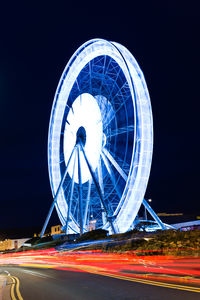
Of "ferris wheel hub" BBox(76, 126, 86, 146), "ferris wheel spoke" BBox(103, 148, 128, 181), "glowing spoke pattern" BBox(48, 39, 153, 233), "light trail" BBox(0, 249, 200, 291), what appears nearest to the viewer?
"light trail" BBox(0, 249, 200, 291)

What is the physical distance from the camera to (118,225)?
27.4 metres

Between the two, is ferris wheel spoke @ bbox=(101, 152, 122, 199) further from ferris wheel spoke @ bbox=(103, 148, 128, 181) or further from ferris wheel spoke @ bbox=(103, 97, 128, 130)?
ferris wheel spoke @ bbox=(103, 97, 128, 130)

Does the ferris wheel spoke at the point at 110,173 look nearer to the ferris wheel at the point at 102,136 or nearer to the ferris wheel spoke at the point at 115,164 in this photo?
the ferris wheel at the point at 102,136

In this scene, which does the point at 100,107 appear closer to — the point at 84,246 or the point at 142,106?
the point at 142,106

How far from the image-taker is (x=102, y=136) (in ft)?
108

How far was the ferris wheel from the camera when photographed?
26.2 meters

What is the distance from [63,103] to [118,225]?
1791 centimetres

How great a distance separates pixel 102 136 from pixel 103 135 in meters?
0.16

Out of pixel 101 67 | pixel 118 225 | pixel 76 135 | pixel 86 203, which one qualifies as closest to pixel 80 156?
pixel 76 135

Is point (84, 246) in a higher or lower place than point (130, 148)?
lower

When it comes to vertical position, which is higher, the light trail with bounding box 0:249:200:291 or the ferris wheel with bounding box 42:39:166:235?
the ferris wheel with bounding box 42:39:166:235

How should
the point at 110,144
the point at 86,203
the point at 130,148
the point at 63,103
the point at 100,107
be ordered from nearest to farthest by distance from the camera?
the point at 130,148, the point at 110,144, the point at 100,107, the point at 86,203, the point at 63,103

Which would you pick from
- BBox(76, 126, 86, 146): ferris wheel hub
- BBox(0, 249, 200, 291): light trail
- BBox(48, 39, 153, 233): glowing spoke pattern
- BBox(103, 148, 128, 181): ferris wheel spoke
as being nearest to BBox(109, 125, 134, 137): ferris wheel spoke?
BBox(48, 39, 153, 233): glowing spoke pattern

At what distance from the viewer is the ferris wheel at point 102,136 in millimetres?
26250
